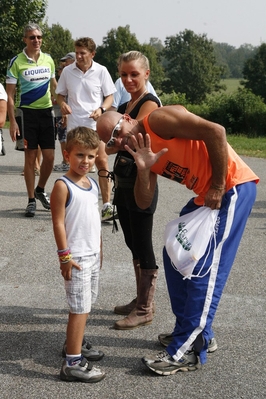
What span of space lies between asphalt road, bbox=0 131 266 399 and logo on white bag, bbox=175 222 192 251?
76 cm

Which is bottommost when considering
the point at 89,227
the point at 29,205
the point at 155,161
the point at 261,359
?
the point at 29,205

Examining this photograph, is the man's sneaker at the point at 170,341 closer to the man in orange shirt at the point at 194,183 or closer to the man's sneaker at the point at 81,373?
the man in orange shirt at the point at 194,183

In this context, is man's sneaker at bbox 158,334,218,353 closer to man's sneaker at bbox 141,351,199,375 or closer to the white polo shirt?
man's sneaker at bbox 141,351,199,375

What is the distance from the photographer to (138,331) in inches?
165

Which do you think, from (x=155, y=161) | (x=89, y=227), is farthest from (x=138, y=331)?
(x=155, y=161)

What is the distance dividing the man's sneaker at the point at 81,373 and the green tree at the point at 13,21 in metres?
26.4

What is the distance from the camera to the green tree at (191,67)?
9731 cm

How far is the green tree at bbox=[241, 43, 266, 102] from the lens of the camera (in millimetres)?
73438

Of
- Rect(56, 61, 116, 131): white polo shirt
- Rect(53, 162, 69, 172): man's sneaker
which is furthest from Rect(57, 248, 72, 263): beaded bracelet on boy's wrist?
Rect(53, 162, 69, 172): man's sneaker

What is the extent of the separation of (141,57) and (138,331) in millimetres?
1856

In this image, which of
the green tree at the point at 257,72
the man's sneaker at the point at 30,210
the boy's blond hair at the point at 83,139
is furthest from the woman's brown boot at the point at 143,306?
the green tree at the point at 257,72

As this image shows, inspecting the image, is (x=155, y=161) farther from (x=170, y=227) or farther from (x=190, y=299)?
(x=190, y=299)

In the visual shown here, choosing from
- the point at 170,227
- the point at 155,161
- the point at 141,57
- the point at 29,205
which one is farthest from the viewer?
the point at 29,205

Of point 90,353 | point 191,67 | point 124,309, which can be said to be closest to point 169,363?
point 90,353
